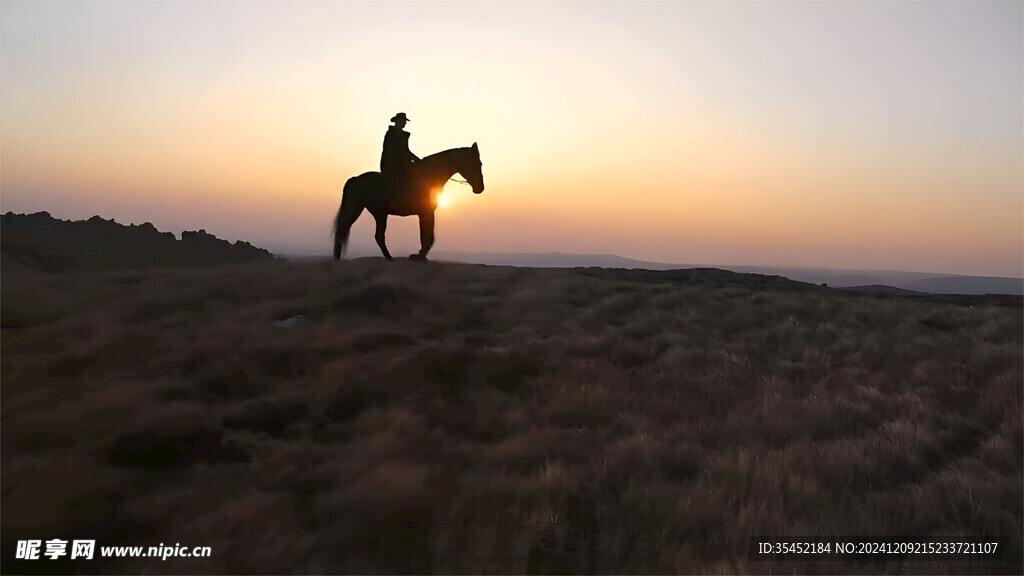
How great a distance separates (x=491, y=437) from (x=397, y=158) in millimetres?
11591

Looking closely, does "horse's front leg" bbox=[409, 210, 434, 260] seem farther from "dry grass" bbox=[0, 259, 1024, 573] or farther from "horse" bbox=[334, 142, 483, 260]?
"dry grass" bbox=[0, 259, 1024, 573]

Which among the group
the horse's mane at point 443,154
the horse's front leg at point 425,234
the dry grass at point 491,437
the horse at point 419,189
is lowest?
the dry grass at point 491,437

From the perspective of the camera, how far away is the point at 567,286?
576 inches

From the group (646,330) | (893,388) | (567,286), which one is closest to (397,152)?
(567,286)

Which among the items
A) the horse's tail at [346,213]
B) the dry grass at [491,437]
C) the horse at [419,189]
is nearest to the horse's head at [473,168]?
the horse at [419,189]

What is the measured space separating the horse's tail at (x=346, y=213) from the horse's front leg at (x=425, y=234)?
194 centimetres

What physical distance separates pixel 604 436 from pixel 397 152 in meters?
12.1

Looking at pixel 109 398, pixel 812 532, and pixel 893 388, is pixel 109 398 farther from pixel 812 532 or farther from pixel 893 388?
pixel 893 388

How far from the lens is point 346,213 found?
15906mm

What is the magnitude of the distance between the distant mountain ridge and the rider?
18.9 m

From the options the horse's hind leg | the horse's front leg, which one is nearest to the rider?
the horse's hind leg

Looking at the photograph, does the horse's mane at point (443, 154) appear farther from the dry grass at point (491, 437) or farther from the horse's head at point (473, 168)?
the dry grass at point (491, 437)

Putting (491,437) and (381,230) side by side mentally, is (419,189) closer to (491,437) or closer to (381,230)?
(381,230)

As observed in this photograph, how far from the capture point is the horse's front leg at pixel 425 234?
51.3 feet
